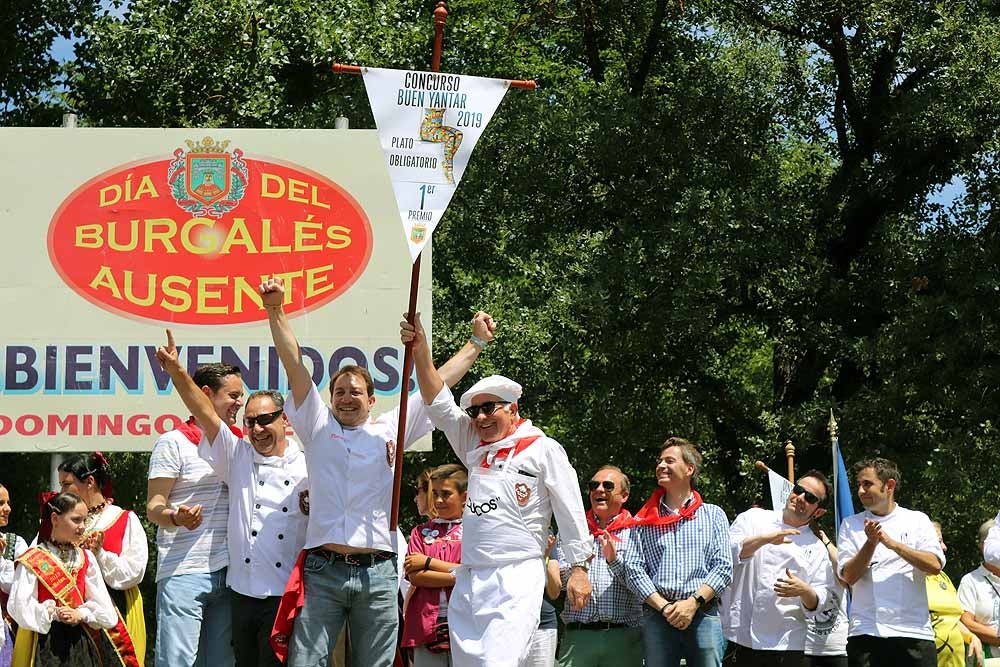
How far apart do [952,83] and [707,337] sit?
11.7ft

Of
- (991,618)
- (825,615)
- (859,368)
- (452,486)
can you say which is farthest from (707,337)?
(452,486)

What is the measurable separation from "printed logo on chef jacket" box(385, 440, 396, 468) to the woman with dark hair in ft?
5.70

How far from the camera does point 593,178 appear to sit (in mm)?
17219

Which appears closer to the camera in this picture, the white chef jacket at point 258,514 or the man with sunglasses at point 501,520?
the man with sunglasses at point 501,520

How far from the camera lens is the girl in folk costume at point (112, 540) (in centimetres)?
814

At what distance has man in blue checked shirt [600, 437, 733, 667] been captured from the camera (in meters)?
8.02

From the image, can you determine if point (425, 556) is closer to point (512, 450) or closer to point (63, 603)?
point (512, 450)

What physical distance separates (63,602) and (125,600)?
47 cm

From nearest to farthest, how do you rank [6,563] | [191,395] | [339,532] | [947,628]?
[339,532] < [191,395] < [6,563] < [947,628]

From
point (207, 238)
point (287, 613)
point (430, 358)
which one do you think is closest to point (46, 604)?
point (287, 613)

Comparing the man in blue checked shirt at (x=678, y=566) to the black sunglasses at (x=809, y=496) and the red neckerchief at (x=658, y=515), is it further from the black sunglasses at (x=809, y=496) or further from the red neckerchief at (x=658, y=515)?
the black sunglasses at (x=809, y=496)

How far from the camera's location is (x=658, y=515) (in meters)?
8.34

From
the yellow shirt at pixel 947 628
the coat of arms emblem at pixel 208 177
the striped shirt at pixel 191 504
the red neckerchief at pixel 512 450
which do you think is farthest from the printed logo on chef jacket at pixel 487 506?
the coat of arms emblem at pixel 208 177

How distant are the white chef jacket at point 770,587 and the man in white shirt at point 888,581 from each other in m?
0.28
